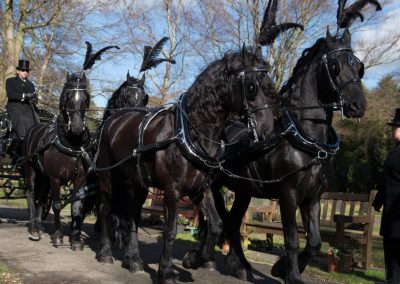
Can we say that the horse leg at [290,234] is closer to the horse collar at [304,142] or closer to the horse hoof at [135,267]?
the horse collar at [304,142]

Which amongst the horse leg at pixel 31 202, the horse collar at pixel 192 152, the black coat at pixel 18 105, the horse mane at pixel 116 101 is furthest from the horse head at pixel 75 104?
the horse collar at pixel 192 152

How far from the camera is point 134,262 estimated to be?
6832 millimetres

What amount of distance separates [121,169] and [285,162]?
2554mm

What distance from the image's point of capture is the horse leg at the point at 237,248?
6.85 m

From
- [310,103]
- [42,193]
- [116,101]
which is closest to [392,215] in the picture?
[310,103]

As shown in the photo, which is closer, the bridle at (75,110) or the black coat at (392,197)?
the black coat at (392,197)

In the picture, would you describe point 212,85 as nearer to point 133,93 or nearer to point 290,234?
point 290,234

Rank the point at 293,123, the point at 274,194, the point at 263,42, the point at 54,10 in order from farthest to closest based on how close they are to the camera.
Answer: the point at 54,10
the point at 263,42
the point at 274,194
the point at 293,123

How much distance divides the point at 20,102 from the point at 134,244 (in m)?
4.92

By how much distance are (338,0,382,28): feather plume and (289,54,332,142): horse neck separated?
948 mm

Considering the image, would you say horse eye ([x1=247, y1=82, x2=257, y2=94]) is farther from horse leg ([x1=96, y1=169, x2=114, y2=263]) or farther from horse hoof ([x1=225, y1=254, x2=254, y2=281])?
horse leg ([x1=96, y1=169, x2=114, y2=263])

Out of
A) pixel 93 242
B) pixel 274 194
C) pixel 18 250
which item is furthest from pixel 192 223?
pixel 274 194

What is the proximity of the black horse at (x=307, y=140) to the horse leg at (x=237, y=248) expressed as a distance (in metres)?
0.58

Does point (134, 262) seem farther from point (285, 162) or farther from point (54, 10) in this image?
point (54, 10)
